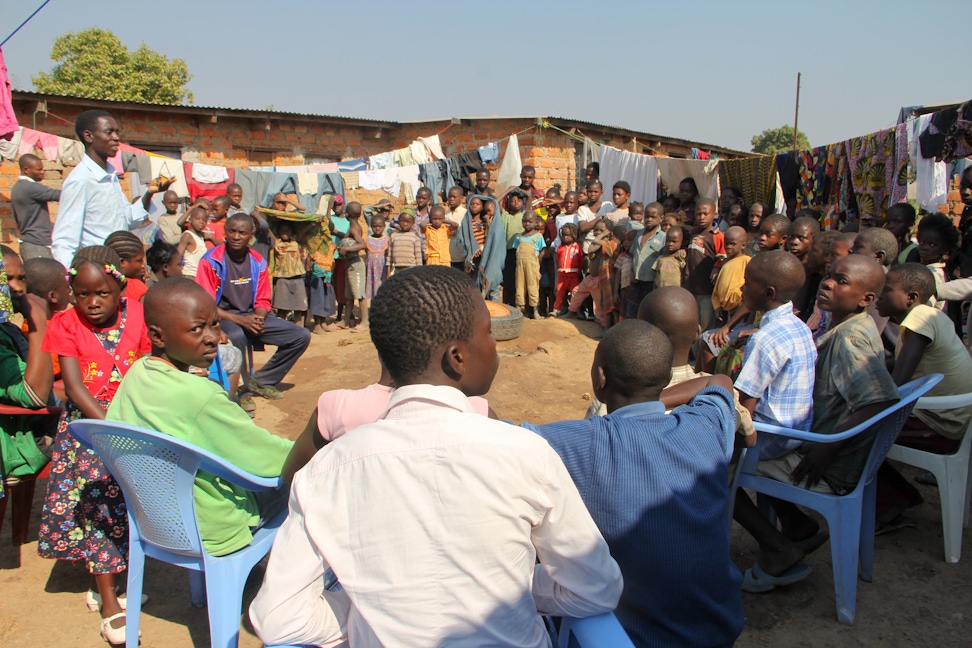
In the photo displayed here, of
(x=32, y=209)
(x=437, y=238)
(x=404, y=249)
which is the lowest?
(x=404, y=249)

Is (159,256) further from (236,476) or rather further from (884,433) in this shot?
(884,433)

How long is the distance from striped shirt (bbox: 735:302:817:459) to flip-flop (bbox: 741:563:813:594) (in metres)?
0.52

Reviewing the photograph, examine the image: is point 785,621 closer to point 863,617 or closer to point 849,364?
point 863,617

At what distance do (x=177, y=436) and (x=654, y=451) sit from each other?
1632 millimetres

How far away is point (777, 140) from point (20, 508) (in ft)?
166

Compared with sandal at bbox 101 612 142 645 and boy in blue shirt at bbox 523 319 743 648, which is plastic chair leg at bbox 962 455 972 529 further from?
sandal at bbox 101 612 142 645

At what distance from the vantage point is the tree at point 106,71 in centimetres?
2256

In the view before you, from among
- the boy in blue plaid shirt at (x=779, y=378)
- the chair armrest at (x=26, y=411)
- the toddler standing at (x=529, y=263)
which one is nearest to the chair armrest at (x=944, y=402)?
the boy in blue plaid shirt at (x=779, y=378)

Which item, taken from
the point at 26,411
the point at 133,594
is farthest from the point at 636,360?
the point at 26,411

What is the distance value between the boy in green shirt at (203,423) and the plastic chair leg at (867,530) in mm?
2399

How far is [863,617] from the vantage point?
2652mm

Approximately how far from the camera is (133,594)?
93.4 inches

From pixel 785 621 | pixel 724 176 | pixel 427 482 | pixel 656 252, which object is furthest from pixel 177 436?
pixel 724 176

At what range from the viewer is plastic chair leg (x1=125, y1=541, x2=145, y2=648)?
2.36 metres
